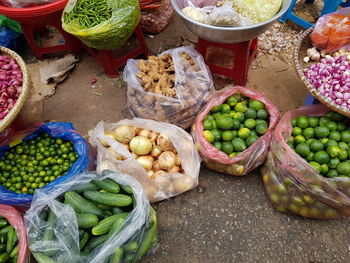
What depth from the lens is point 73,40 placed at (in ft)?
10.7

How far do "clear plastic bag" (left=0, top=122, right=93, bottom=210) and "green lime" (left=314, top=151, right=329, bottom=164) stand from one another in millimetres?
1583

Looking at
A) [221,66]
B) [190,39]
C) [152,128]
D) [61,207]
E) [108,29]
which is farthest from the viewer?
[190,39]

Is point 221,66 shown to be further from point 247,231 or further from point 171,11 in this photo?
point 247,231

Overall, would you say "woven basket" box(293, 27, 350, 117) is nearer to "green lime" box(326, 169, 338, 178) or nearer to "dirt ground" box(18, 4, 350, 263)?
"green lime" box(326, 169, 338, 178)

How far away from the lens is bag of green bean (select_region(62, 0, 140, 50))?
2.43 m

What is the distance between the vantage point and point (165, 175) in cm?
207

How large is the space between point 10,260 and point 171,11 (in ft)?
9.82

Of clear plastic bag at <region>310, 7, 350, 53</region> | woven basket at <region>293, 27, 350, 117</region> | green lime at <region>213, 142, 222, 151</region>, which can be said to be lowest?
green lime at <region>213, 142, 222, 151</region>

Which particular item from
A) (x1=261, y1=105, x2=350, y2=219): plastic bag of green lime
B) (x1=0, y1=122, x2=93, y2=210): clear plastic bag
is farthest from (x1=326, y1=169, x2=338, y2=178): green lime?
(x1=0, y1=122, x2=93, y2=210): clear plastic bag

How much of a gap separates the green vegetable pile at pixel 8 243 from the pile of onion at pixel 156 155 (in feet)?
2.67

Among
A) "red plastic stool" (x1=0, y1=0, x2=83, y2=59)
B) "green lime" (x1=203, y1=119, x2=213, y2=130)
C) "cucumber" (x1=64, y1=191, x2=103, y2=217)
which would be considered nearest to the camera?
"cucumber" (x1=64, y1=191, x2=103, y2=217)

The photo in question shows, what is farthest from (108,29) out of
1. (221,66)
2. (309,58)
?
(309,58)

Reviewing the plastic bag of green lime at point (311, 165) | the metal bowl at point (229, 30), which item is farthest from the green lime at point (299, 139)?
the metal bowl at point (229, 30)

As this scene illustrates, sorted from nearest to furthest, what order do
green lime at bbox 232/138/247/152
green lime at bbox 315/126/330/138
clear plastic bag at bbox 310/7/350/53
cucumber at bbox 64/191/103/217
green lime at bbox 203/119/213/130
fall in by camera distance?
cucumber at bbox 64/191/103/217
green lime at bbox 315/126/330/138
green lime at bbox 232/138/247/152
green lime at bbox 203/119/213/130
clear plastic bag at bbox 310/7/350/53
